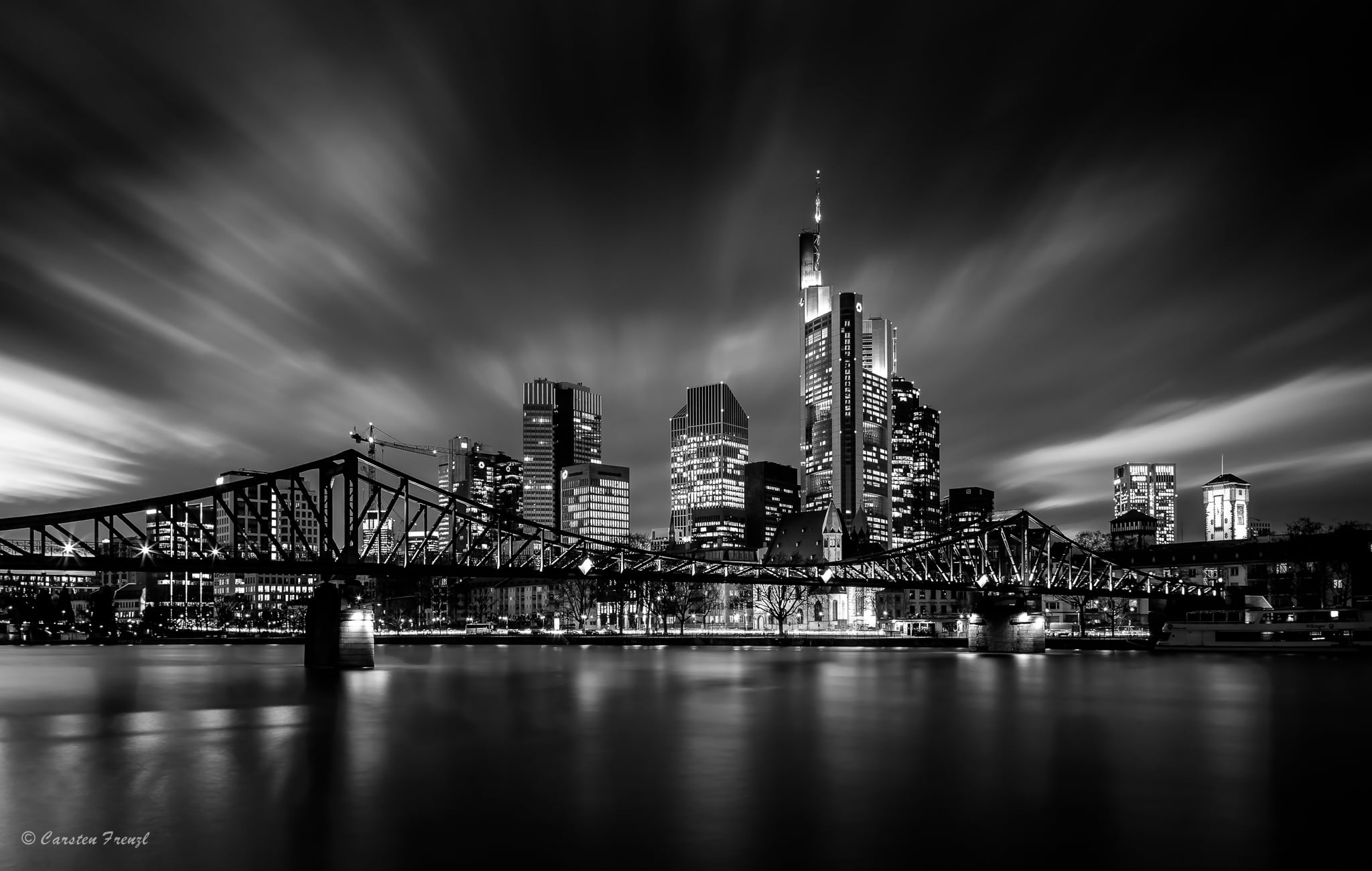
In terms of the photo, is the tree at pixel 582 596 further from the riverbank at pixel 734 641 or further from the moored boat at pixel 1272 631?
the moored boat at pixel 1272 631

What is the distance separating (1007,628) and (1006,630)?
0.18 metres

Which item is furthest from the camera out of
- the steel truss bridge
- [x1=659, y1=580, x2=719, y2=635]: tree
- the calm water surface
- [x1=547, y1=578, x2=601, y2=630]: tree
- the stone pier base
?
[x1=547, y1=578, x2=601, y2=630]: tree

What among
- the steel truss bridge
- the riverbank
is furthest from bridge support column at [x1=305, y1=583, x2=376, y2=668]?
the riverbank

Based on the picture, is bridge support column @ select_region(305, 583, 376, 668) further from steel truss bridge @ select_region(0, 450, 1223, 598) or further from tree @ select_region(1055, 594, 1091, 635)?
tree @ select_region(1055, 594, 1091, 635)

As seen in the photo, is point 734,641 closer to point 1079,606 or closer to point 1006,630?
point 1006,630

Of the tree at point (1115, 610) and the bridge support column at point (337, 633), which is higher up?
the bridge support column at point (337, 633)

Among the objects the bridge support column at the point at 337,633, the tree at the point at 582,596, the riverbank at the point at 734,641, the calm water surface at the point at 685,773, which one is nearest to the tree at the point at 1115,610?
the riverbank at the point at 734,641

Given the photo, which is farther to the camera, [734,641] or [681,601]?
[681,601]

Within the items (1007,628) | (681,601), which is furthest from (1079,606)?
(681,601)

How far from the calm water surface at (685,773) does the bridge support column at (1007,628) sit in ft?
154

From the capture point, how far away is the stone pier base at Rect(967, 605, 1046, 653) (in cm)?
12188

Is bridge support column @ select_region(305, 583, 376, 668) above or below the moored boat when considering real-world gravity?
above

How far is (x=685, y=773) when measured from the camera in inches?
1400

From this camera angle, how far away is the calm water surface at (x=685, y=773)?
80.8 feet
